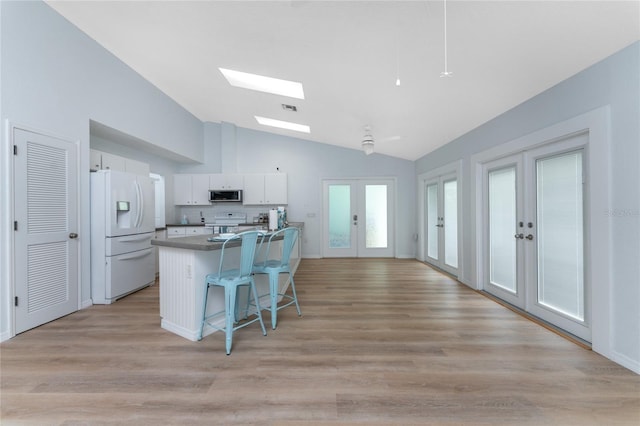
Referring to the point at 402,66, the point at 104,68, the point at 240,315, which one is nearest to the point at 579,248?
the point at 402,66

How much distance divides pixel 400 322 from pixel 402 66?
8.78 ft

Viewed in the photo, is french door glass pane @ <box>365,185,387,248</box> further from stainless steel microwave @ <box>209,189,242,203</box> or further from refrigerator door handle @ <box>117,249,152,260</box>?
refrigerator door handle @ <box>117,249,152,260</box>

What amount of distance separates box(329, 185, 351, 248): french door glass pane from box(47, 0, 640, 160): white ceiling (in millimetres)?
2521

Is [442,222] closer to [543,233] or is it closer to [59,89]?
[543,233]

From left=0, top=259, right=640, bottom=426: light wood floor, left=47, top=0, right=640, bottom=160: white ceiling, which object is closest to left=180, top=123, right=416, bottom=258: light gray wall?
left=47, top=0, right=640, bottom=160: white ceiling

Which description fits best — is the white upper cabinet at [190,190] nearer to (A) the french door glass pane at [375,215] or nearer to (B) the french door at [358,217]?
(B) the french door at [358,217]

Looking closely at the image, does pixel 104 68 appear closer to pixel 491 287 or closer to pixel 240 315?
pixel 240 315

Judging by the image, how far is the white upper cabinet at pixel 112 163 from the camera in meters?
3.56

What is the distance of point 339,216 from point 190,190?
142 inches

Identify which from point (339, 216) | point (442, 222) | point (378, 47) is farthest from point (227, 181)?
point (442, 222)

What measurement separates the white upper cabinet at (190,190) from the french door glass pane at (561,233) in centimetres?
607

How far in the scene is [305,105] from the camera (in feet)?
14.3

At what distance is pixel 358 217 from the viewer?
668 centimetres

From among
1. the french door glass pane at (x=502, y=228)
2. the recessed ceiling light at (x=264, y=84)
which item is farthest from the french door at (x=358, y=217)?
the french door glass pane at (x=502, y=228)
